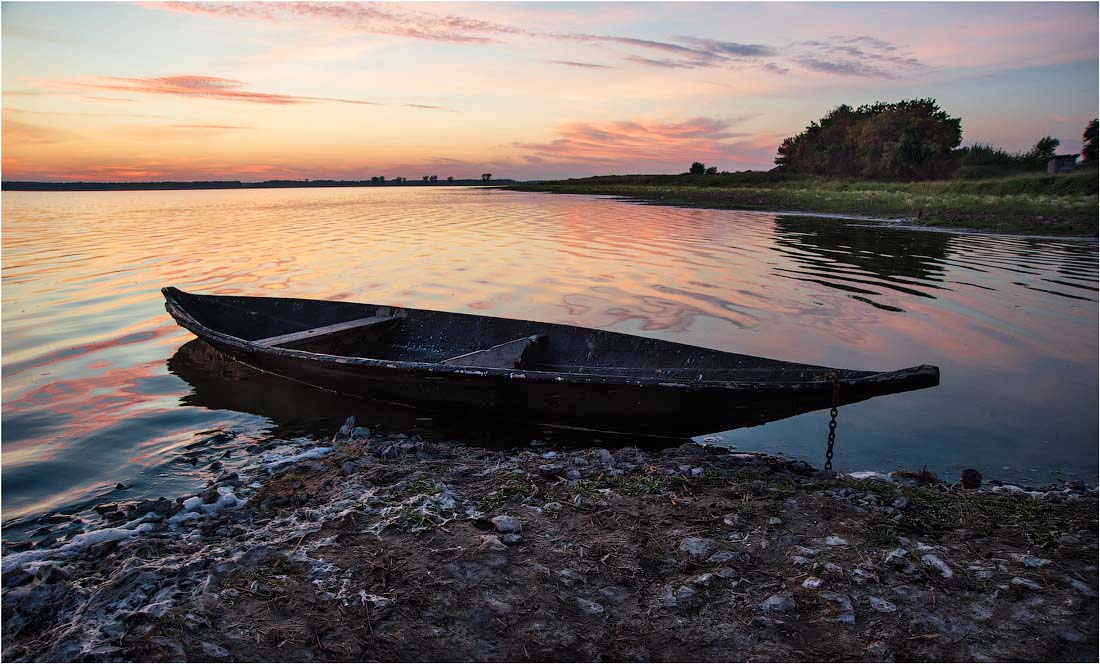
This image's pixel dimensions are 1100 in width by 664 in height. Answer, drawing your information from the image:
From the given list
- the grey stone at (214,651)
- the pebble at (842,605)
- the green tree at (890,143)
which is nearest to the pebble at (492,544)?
the grey stone at (214,651)

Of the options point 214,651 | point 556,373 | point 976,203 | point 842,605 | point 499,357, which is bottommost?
point 214,651

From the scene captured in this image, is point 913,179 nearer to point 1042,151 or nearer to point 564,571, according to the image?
point 1042,151

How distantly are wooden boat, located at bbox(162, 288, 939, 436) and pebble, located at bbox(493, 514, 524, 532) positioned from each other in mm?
2439

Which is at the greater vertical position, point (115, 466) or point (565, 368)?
point (565, 368)

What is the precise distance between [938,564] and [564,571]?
8.98 feet

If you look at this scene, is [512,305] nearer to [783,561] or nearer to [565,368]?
[565,368]

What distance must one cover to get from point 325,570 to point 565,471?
8.80 ft

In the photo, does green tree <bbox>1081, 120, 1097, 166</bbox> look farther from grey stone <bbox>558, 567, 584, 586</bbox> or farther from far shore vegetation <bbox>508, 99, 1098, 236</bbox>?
grey stone <bbox>558, 567, 584, 586</bbox>

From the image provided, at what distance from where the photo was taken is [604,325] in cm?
1502

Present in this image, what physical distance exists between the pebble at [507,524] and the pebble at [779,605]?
199cm

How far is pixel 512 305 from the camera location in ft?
56.9

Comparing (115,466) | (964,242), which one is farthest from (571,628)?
(964,242)

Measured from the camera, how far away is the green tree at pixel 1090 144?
5777 cm

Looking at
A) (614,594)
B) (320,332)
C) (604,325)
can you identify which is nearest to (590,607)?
(614,594)
